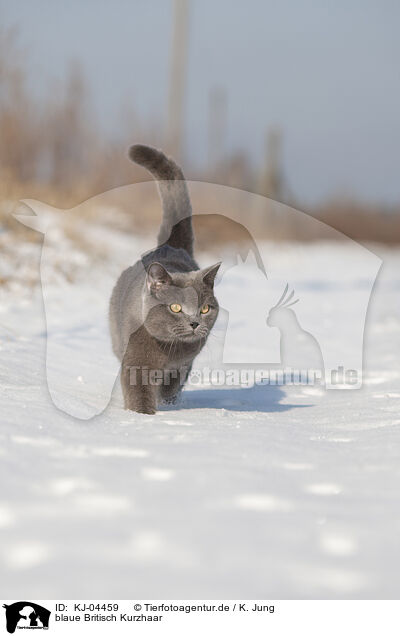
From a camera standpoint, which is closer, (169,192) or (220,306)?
(169,192)

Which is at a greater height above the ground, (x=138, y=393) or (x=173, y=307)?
(x=173, y=307)

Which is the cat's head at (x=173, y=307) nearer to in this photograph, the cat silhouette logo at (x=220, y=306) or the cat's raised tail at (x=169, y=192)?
the cat silhouette logo at (x=220, y=306)

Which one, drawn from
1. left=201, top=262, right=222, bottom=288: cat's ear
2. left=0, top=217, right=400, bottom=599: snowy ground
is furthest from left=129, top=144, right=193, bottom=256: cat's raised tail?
left=0, top=217, right=400, bottom=599: snowy ground

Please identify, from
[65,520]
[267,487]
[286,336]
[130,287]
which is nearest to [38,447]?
[65,520]

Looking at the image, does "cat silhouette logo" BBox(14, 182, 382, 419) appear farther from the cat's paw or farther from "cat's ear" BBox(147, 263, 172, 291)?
"cat's ear" BBox(147, 263, 172, 291)

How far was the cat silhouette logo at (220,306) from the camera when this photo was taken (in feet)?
10.6

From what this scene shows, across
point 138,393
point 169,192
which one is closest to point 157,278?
point 138,393

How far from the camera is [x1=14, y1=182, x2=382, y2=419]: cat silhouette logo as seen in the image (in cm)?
323

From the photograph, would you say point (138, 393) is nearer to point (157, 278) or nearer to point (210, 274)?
point (157, 278)
